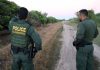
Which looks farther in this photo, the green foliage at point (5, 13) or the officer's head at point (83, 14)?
the green foliage at point (5, 13)

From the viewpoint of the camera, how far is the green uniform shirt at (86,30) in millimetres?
9695

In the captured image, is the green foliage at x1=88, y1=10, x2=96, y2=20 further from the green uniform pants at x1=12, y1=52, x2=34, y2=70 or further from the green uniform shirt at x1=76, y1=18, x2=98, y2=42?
the green uniform pants at x1=12, y1=52, x2=34, y2=70

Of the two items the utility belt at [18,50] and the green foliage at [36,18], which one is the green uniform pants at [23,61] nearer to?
the utility belt at [18,50]

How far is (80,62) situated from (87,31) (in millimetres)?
951

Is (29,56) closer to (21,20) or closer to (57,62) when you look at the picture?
(21,20)

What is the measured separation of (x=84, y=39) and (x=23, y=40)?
2222 millimetres

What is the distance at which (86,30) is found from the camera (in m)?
9.89

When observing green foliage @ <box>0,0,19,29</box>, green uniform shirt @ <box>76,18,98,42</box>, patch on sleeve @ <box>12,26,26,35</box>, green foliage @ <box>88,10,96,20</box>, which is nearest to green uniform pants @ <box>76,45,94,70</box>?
green uniform shirt @ <box>76,18,98,42</box>

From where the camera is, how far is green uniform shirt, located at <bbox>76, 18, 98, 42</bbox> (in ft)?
31.8

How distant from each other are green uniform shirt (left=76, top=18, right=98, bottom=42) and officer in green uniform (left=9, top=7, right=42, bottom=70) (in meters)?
1.75

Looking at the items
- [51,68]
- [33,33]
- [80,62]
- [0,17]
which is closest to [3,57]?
[51,68]

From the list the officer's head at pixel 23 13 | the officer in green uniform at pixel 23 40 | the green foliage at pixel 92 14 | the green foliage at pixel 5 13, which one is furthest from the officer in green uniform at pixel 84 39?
the green foliage at pixel 92 14

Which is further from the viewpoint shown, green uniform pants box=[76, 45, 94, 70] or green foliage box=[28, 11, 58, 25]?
green foliage box=[28, 11, 58, 25]

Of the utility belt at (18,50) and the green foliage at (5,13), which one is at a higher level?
the green foliage at (5,13)
